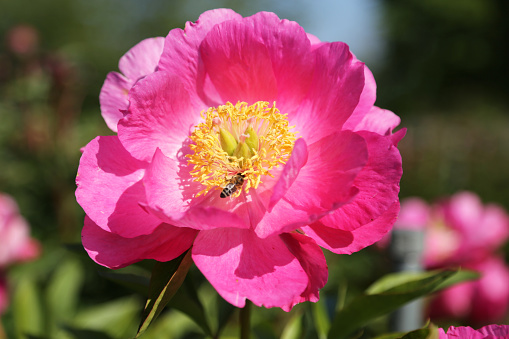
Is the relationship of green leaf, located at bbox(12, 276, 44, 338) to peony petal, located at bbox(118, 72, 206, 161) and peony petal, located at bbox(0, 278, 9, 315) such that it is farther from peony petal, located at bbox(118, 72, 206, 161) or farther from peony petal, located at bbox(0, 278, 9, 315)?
peony petal, located at bbox(118, 72, 206, 161)

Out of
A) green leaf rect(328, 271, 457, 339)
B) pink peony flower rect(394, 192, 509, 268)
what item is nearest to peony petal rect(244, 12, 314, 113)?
green leaf rect(328, 271, 457, 339)

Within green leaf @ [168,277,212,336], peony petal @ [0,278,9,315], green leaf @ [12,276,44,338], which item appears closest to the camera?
green leaf @ [168,277,212,336]

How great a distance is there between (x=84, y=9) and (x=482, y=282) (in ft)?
52.0

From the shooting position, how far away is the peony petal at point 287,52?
0.64m

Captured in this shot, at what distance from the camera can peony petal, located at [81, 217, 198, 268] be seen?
0.58 meters

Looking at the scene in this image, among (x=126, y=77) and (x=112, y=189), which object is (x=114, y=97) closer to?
(x=126, y=77)

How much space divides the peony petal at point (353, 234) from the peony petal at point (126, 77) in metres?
0.36

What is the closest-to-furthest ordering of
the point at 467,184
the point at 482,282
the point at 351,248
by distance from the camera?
the point at 351,248 < the point at 482,282 < the point at 467,184

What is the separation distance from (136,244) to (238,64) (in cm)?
33

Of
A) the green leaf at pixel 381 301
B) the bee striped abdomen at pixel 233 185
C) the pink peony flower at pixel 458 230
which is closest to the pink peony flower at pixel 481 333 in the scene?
the green leaf at pixel 381 301

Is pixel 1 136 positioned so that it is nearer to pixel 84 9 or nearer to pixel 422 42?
pixel 84 9

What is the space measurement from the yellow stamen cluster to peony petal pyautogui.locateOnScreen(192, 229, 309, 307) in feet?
0.40

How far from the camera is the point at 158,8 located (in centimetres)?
1525

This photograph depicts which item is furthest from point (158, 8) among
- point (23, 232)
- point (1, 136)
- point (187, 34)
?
point (187, 34)
